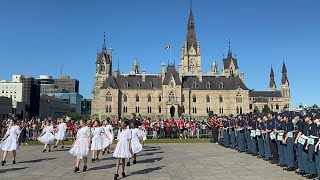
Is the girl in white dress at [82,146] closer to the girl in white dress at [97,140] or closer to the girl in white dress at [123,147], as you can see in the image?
the girl in white dress at [123,147]

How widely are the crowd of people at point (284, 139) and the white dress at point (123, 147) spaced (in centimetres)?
643

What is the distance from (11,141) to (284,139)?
12.5m

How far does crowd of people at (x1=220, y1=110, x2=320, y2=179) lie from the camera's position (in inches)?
453

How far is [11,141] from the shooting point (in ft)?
49.7

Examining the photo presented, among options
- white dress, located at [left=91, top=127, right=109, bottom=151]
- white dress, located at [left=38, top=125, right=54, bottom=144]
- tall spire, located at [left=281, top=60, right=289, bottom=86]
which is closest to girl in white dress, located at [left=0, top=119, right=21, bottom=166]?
white dress, located at [left=91, top=127, right=109, bottom=151]

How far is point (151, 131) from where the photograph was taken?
113 feet

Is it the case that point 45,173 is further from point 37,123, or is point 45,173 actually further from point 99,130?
point 37,123

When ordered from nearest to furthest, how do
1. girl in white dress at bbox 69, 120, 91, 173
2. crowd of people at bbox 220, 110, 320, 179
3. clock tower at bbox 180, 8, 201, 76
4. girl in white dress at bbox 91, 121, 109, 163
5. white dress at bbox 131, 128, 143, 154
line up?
crowd of people at bbox 220, 110, 320, 179 < girl in white dress at bbox 69, 120, 91, 173 < white dress at bbox 131, 128, 143, 154 < girl in white dress at bbox 91, 121, 109, 163 < clock tower at bbox 180, 8, 201, 76

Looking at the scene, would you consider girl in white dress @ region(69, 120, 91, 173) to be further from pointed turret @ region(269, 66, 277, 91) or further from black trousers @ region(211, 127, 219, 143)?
pointed turret @ region(269, 66, 277, 91)

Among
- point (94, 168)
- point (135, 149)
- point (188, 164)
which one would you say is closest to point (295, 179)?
point (188, 164)

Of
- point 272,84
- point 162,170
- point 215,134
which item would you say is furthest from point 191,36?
point 162,170

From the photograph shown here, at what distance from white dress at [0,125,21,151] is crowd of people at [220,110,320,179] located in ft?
39.8

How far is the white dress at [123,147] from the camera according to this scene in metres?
11.5

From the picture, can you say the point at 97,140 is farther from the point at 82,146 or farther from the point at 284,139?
the point at 284,139
